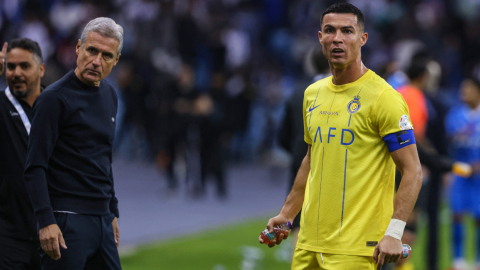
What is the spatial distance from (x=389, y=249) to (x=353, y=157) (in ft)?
1.96

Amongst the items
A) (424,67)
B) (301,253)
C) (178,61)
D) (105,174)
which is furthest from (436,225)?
(178,61)

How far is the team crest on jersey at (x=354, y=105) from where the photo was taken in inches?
157

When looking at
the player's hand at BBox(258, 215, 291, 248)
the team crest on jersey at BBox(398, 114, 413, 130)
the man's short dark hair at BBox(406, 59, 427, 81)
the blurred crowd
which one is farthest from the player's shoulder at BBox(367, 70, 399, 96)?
the blurred crowd

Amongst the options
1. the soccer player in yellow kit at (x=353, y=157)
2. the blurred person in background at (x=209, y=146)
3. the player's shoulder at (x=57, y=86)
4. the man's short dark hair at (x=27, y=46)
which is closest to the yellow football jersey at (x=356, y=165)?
the soccer player in yellow kit at (x=353, y=157)

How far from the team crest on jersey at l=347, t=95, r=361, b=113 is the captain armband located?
0.68 meters

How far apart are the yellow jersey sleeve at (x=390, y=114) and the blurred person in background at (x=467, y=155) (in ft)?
18.4

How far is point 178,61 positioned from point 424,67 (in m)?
13.0

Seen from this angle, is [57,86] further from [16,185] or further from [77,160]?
[16,185]

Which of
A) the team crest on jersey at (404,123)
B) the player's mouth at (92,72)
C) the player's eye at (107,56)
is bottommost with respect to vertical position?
the team crest on jersey at (404,123)

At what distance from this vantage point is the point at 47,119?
4.06 meters

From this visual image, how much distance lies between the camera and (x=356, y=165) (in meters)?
3.99

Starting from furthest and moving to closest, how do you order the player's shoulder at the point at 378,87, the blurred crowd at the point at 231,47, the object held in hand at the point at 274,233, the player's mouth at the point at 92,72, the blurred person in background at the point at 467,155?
1. the blurred crowd at the point at 231,47
2. the blurred person in background at the point at 467,155
3. the object held in hand at the point at 274,233
4. the player's mouth at the point at 92,72
5. the player's shoulder at the point at 378,87

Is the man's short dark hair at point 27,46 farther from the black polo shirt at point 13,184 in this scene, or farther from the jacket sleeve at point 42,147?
the jacket sleeve at point 42,147

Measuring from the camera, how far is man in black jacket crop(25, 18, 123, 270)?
13.2 ft
